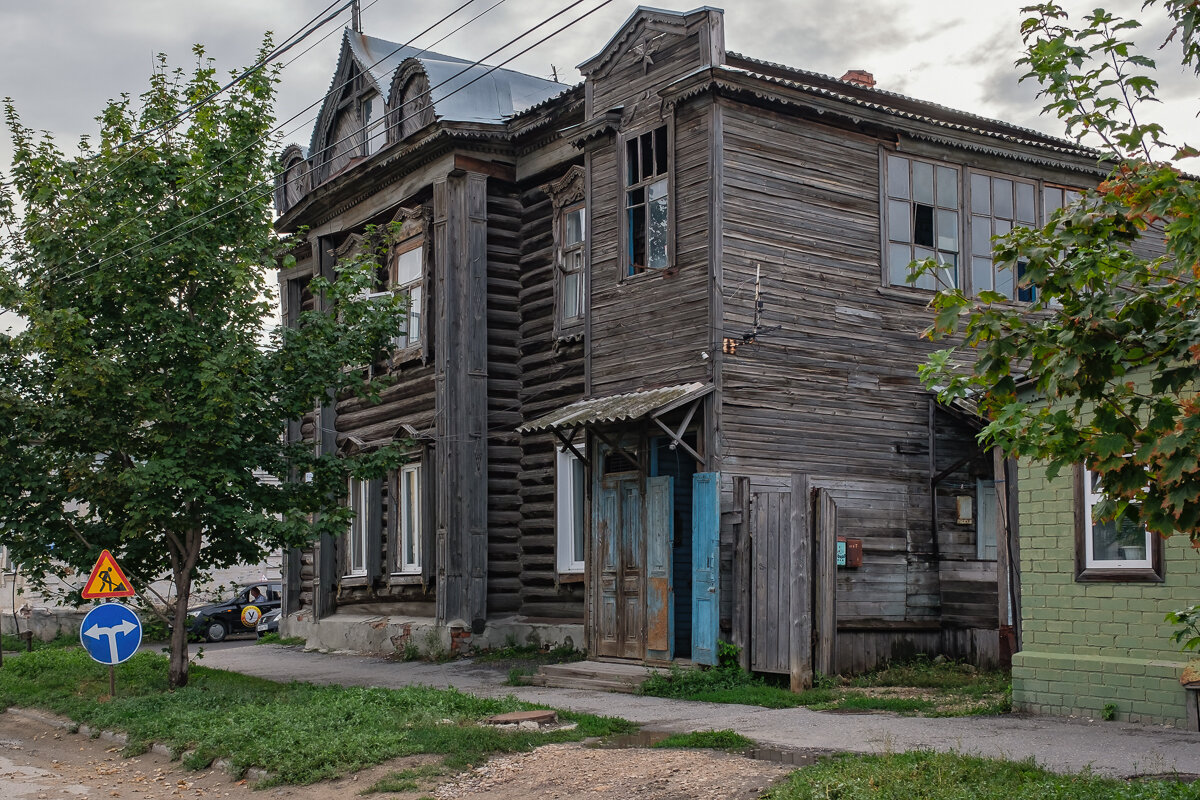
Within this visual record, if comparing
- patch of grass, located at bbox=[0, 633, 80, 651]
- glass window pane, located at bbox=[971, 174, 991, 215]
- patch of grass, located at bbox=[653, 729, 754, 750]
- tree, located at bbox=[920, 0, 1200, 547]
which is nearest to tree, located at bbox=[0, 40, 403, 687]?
patch of grass, located at bbox=[653, 729, 754, 750]

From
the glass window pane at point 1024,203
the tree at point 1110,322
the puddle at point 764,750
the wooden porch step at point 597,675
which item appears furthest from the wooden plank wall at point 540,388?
the tree at point 1110,322

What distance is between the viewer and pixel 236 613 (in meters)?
32.8

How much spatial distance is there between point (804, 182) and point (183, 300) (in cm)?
849

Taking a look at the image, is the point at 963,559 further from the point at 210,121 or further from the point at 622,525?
the point at 210,121

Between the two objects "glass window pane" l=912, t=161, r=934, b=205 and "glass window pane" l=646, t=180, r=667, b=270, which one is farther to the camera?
"glass window pane" l=912, t=161, r=934, b=205

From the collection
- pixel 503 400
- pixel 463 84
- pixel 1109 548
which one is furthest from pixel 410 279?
pixel 1109 548

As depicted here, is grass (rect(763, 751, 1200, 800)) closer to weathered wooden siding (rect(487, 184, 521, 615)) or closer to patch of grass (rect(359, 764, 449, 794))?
patch of grass (rect(359, 764, 449, 794))

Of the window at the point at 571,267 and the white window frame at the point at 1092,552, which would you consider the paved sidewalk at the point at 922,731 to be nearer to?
the white window frame at the point at 1092,552

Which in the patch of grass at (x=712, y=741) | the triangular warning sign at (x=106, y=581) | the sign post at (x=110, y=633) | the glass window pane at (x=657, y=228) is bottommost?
the patch of grass at (x=712, y=741)

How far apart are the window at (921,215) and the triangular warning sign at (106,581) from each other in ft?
35.4

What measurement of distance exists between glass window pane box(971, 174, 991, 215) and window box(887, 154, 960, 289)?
278mm

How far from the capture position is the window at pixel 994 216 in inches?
701

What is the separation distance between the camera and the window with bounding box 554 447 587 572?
1948cm

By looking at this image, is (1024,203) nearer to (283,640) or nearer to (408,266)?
(408,266)
